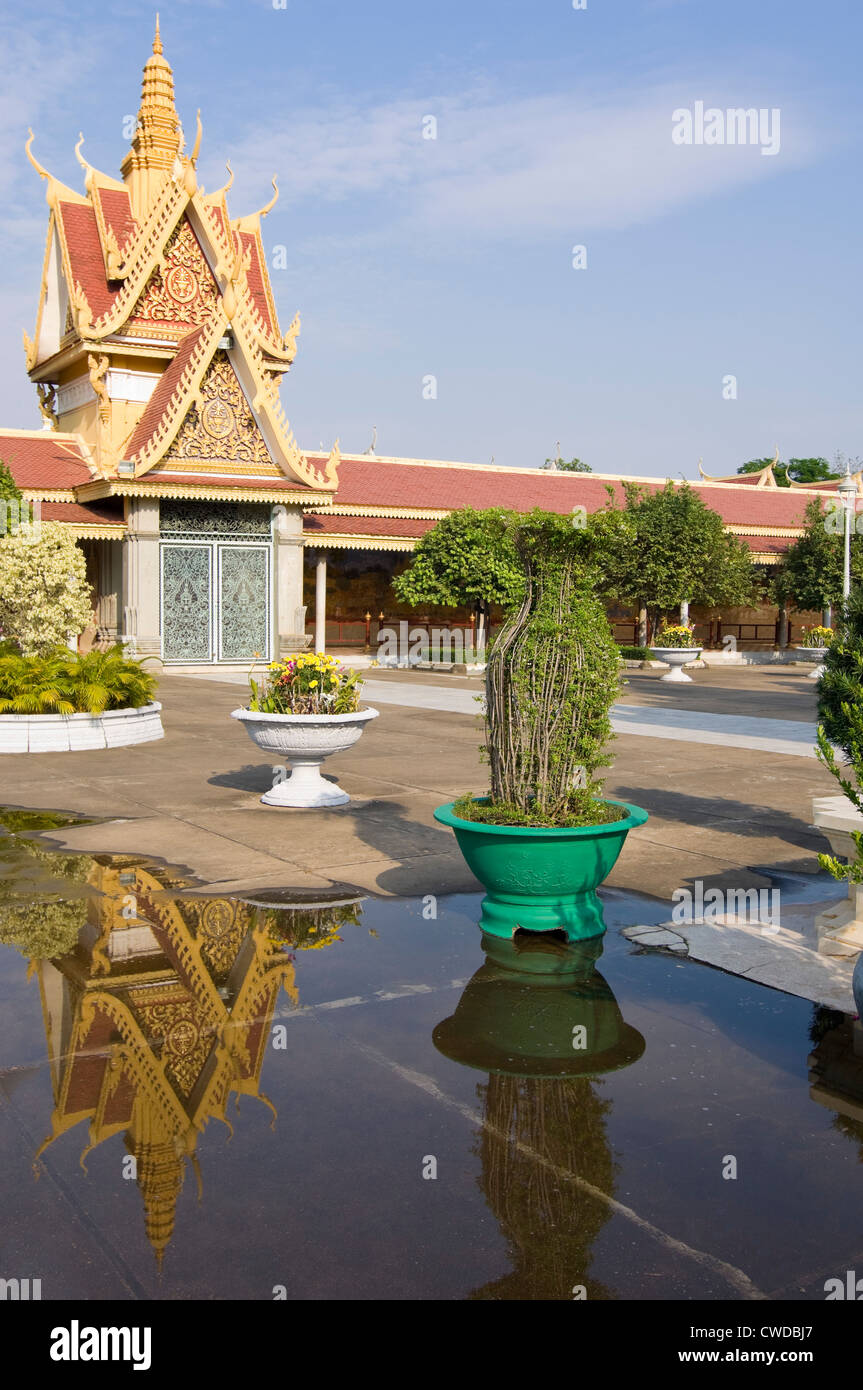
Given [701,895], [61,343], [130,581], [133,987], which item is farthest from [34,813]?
[61,343]

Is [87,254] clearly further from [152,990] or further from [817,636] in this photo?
[152,990]

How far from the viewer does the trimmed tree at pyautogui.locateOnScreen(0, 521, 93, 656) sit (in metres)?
15.6

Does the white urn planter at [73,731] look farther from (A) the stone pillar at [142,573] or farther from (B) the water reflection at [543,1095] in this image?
(A) the stone pillar at [142,573]

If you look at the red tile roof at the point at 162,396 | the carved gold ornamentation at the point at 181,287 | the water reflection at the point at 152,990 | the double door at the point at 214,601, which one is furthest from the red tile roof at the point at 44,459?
the water reflection at the point at 152,990

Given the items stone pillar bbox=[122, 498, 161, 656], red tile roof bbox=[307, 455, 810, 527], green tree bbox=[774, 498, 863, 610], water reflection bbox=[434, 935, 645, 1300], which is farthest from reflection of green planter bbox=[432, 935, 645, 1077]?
green tree bbox=[774, 498, 863, 610]

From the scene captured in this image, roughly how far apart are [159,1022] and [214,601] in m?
23.9

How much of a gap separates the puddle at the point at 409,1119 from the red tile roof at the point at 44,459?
934 inches

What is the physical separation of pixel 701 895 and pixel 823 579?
30084 mm

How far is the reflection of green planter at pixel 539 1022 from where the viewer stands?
4.64m

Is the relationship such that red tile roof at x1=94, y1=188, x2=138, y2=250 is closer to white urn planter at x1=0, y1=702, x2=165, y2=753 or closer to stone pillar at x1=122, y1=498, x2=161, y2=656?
stone pillar at x1=122, y1=498, x2=161, y2=656

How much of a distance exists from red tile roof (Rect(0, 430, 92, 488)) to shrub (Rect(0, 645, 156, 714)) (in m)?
14.7

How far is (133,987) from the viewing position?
5.39m

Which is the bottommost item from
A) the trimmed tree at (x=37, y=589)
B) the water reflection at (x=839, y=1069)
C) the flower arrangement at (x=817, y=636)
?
the water reflection at (x=839, y=1069)
